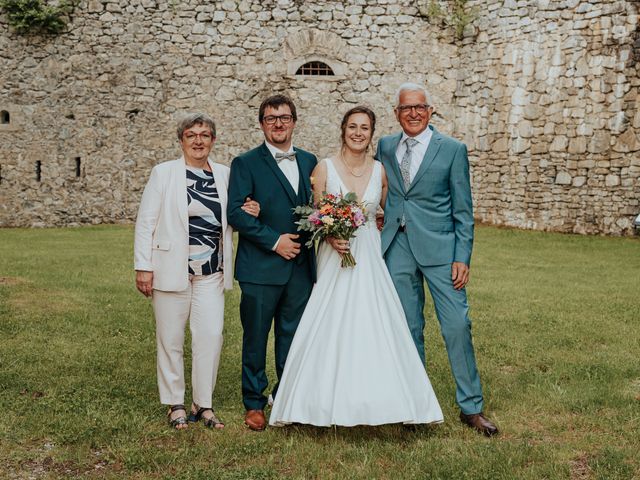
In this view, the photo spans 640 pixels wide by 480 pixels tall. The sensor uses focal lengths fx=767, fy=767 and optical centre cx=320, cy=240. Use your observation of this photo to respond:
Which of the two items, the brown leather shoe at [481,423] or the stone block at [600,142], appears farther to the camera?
the stone block at [600,142]

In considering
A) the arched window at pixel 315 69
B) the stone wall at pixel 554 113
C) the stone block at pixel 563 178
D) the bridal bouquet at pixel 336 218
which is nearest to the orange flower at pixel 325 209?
the bridal bouquet at pixel 336 218

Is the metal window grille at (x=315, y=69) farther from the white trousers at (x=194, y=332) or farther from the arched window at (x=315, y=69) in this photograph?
the white trousers at (x=194, y=332)

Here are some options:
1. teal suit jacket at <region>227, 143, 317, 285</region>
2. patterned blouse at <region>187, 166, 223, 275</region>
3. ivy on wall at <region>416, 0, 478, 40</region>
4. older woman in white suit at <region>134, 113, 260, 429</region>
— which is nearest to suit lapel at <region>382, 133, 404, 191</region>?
teal suit jacket at <region>227, 143, 317, 285</region>

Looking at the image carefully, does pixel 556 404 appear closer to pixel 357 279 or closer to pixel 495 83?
pixel 357 279

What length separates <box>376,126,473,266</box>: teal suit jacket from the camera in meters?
4.80

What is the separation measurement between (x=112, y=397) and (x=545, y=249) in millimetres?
9572

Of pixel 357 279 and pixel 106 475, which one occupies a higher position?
pixel 357 279

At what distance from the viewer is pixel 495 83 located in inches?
639

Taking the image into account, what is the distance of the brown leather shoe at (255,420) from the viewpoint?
4.73 m

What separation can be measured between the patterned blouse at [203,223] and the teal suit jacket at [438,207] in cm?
108

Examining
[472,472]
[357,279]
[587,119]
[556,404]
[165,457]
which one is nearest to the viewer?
[472,472]

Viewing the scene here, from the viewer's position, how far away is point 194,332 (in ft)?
16.0

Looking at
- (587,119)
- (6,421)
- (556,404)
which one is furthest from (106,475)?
(587,119)

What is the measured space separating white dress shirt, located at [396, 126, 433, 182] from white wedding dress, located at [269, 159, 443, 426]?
30 cm
